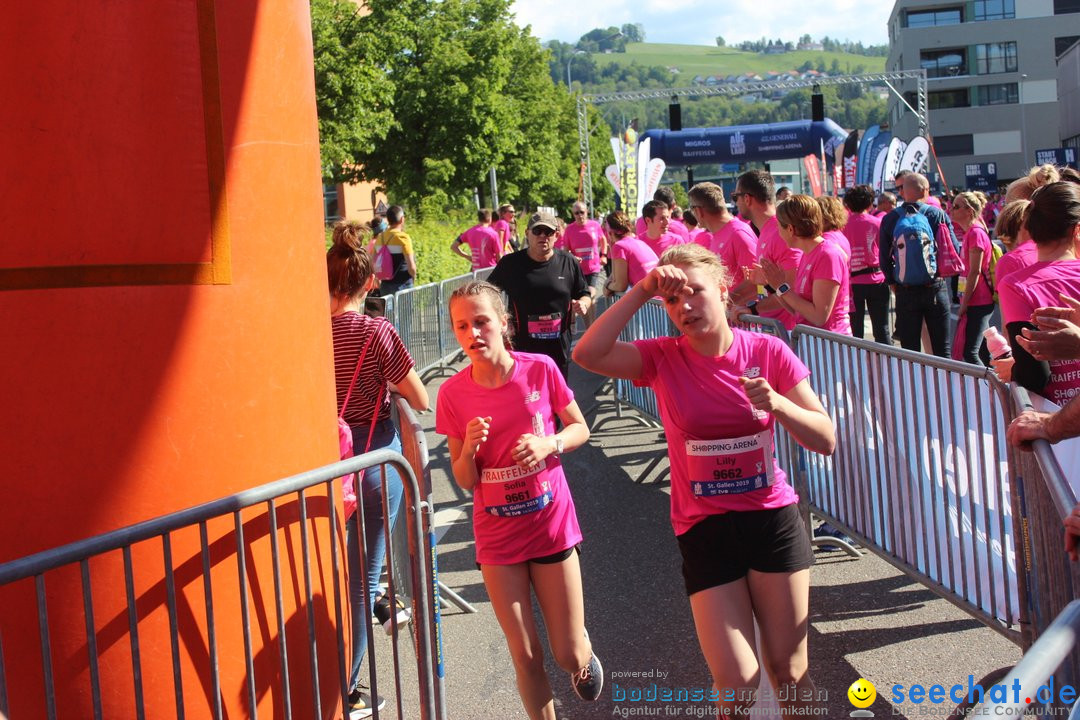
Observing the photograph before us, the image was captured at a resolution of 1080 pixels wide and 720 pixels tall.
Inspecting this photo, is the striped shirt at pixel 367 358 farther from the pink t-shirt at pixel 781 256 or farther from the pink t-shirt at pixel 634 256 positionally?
the pink t-shirt at pixel 634 256

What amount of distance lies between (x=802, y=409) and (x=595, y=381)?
9384mm

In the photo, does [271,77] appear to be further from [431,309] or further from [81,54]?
[431,309]

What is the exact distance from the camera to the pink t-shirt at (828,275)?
271 inches

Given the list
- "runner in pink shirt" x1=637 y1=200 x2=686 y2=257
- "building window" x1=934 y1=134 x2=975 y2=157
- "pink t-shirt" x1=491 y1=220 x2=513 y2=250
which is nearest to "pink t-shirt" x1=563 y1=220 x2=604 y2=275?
"pink t-shirt" x1=491 y1=220 x2=513 y2=250

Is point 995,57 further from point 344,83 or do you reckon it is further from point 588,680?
point 588,680

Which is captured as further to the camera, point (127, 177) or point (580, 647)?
point (580, 647)

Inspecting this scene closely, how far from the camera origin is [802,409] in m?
3.72

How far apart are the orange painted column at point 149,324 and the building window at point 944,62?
88788 millimetres

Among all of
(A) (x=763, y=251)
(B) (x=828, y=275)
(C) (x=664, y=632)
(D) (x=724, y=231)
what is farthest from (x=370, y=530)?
(D) (x=724, y=231)

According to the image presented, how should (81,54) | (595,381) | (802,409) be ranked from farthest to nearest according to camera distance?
1. (595,381)
2. (802,409)
3. (81,54)

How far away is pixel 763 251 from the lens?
26.1ft

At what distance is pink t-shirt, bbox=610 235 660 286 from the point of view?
33.9 feet

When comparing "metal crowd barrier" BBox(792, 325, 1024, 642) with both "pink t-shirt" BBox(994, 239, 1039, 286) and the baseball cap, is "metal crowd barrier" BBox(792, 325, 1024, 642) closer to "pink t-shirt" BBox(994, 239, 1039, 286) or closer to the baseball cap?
"pink t-shirt" BBox(994, 239, 1039, 286)

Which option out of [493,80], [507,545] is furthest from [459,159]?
[507,545]
